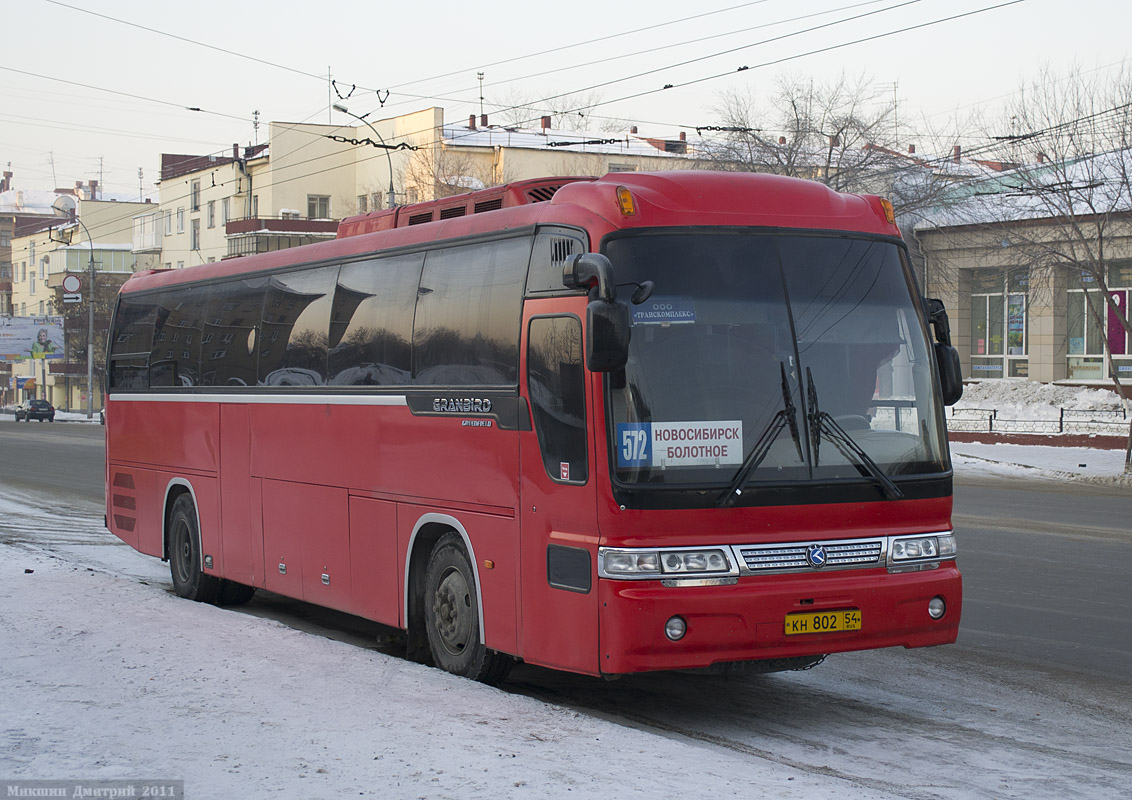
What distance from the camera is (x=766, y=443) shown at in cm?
709

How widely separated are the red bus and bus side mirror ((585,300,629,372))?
0.04ft

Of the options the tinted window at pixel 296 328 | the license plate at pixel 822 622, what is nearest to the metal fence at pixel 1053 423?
the tinted window at pixel 296 328

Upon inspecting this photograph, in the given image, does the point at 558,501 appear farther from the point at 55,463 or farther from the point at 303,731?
the point at 55,463

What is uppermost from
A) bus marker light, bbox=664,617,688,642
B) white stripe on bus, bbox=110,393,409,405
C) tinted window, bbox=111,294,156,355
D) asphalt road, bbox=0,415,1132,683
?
tinted window, bbox=111,294,156,355

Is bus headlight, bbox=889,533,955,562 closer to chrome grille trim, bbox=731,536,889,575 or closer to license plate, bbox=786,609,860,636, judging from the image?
chrome grille trim, bbox=731,536,889,575

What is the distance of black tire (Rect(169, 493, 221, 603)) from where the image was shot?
12.5 meters

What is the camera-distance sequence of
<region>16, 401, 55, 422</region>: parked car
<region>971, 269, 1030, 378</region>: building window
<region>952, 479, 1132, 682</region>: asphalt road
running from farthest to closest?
<region>16, 401, 55, 422</region>: parked car
<region>971, 269, 1030, 378</region>: building window
<region>952, 479, 1132, 682</region>: asphalt road

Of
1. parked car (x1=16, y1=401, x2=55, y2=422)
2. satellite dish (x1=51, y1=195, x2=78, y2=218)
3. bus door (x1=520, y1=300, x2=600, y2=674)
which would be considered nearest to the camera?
bus door (x1=520, y1=300, x2=600, y2=674)

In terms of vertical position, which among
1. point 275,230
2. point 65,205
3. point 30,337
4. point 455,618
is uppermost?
point 65,205

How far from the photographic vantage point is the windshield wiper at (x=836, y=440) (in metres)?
7.20

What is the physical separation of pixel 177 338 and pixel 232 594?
2.67 metres

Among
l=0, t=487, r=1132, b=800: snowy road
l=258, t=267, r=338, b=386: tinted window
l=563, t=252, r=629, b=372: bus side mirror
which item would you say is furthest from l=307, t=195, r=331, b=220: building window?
l=563, t=252, r=629, b=372: bus side mirror

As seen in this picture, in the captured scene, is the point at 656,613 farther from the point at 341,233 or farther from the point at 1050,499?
the point at 1050,499

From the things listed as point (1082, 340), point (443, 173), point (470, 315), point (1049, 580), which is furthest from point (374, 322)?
point (443, 173)
